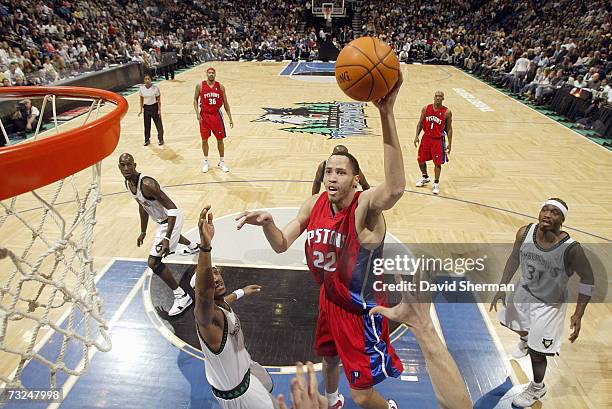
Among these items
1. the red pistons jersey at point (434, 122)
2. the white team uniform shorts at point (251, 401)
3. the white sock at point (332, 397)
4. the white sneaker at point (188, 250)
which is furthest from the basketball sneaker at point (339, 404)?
the red pistons jersey at point (434, 122)

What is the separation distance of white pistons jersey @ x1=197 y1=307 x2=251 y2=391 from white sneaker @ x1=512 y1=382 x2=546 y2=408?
2.10m

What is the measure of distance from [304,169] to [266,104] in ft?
19.5

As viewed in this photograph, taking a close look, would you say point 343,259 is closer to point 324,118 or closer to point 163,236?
point 163,236

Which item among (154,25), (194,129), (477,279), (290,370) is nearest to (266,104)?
(194,129)

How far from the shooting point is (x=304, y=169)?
826cm

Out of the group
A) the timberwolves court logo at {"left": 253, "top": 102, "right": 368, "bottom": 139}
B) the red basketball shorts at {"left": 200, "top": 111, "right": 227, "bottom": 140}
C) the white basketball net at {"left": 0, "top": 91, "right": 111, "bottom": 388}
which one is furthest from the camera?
the timberwolves court logo at {"left": 253, "top": 102, "right": 368, "bottom": 139}

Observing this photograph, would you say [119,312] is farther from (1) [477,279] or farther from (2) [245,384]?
(1) [477,279]

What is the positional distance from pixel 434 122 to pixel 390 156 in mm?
5013

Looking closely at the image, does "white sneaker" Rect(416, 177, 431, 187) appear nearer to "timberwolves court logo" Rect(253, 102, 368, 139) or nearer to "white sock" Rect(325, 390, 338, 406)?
"timberwolves court logo" Rect(253, 102, 368, 139)

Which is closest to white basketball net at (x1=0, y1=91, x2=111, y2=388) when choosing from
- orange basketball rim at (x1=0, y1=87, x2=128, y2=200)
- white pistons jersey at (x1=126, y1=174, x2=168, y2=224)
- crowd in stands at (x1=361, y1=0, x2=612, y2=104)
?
orange basketball rim at (x1=0, y1=87, x2=128, y2=200)

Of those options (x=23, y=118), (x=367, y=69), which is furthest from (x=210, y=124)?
(x=367, y=69)

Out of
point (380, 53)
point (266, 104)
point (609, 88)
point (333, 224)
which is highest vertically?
point (380, 53)

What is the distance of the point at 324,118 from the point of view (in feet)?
39.6

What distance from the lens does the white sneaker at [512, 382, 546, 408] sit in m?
3.50
